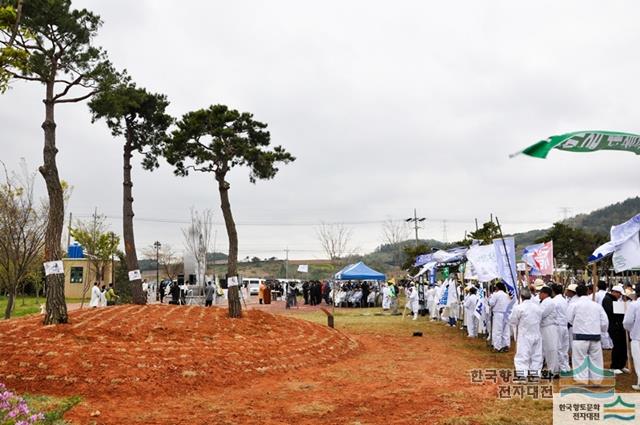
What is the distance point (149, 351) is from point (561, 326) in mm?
8047

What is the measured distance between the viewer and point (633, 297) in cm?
984

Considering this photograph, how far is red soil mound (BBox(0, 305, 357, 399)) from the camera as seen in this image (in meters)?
9.17

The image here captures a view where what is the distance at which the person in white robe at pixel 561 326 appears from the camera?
10.7m

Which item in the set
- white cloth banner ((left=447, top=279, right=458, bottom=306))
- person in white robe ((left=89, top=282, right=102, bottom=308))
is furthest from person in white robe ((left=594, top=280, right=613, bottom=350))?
person in white robe ((left=89, top=282, right=102, bottom=308))

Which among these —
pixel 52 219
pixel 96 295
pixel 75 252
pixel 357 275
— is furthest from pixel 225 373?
pixel 75 252

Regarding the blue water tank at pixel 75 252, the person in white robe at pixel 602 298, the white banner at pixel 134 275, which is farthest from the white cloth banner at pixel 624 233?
the blue water tank at pixel 75 252

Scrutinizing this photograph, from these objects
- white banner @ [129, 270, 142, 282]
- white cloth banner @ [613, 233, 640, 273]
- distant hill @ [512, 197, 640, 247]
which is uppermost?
distant hill @ [512, 197, 640, 247]

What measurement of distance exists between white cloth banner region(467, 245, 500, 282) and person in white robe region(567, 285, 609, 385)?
14.6 ft

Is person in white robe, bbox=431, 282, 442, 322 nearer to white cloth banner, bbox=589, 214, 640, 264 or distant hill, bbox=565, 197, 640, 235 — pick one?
white cloth banner, bbox=589, 214, 640, 264

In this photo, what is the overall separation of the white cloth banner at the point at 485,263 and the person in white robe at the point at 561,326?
9.91 feet

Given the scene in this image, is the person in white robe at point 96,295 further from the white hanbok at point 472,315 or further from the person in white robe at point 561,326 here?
the person in white robe at point 561,326

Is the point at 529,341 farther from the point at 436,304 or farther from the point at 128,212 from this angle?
the point at 128,212

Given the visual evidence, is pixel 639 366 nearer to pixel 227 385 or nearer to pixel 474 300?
pixel 227 385

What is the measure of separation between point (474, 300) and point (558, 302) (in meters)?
6.45
